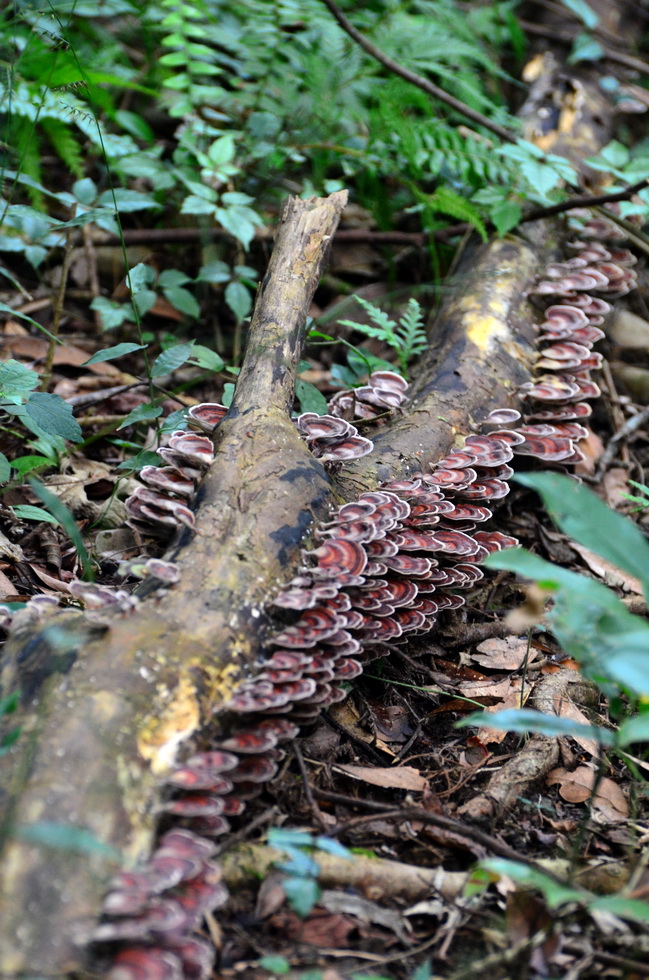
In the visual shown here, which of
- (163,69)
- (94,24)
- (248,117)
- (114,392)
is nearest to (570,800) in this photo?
(114,392)

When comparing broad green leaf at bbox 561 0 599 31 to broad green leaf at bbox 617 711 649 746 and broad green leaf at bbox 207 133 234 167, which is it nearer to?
broad green leaf at bbox 207 133 234 167

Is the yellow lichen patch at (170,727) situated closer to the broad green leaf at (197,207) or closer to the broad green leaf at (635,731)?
the broad green leaf at (635,731)

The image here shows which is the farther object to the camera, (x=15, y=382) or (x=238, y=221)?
(x=238, y=221)

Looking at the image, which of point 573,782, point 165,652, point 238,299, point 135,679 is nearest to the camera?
point 135,679

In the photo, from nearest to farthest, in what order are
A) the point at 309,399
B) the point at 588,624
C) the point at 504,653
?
the point at 588,624
the point at 504,653
the point at 309,399

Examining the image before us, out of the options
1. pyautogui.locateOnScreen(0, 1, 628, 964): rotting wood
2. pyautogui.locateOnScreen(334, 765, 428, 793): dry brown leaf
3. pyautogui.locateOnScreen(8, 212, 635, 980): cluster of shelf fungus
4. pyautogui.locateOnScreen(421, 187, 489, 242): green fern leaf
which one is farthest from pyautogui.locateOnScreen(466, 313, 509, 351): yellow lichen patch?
pyautogui.locateOnScreen(334, 765, 428, 793): dry brown leaf

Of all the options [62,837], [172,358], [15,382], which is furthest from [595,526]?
[15,382]

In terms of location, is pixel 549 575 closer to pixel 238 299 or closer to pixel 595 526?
pixel 595 526
